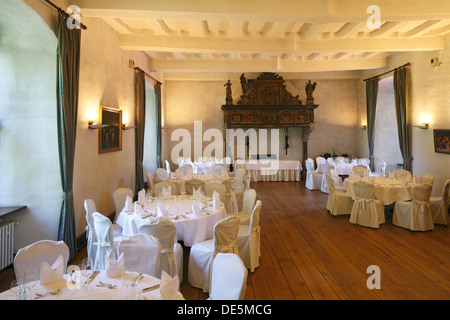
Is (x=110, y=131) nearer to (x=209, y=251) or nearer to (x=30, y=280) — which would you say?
(x=209, y=251)

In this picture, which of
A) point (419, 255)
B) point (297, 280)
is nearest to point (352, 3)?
point (419, 255)

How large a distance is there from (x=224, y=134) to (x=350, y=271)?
9.59 m

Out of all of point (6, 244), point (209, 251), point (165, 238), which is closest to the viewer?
point (165, 238)

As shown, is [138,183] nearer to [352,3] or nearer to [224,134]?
[224,134]

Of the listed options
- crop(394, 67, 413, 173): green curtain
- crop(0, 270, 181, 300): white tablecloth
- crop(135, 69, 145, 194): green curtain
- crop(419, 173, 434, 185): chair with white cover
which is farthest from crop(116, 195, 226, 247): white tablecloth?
crop(394, 67, 413, 173): green curtain

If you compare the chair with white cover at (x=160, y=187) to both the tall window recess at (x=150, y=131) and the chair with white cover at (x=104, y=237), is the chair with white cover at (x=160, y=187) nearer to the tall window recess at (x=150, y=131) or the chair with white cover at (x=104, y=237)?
the chair with white cover at (x=104, y=237)

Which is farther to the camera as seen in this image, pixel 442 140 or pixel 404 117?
pixel 404 117

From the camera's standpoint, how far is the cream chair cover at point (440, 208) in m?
6.11

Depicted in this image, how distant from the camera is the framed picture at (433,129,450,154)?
736 centimetres

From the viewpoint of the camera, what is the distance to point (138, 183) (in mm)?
8273

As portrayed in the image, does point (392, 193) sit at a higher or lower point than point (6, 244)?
higher

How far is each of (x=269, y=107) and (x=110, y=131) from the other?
7668mm

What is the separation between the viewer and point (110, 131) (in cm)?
638

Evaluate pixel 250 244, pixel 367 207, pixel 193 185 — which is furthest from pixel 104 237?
pixel 367 207
